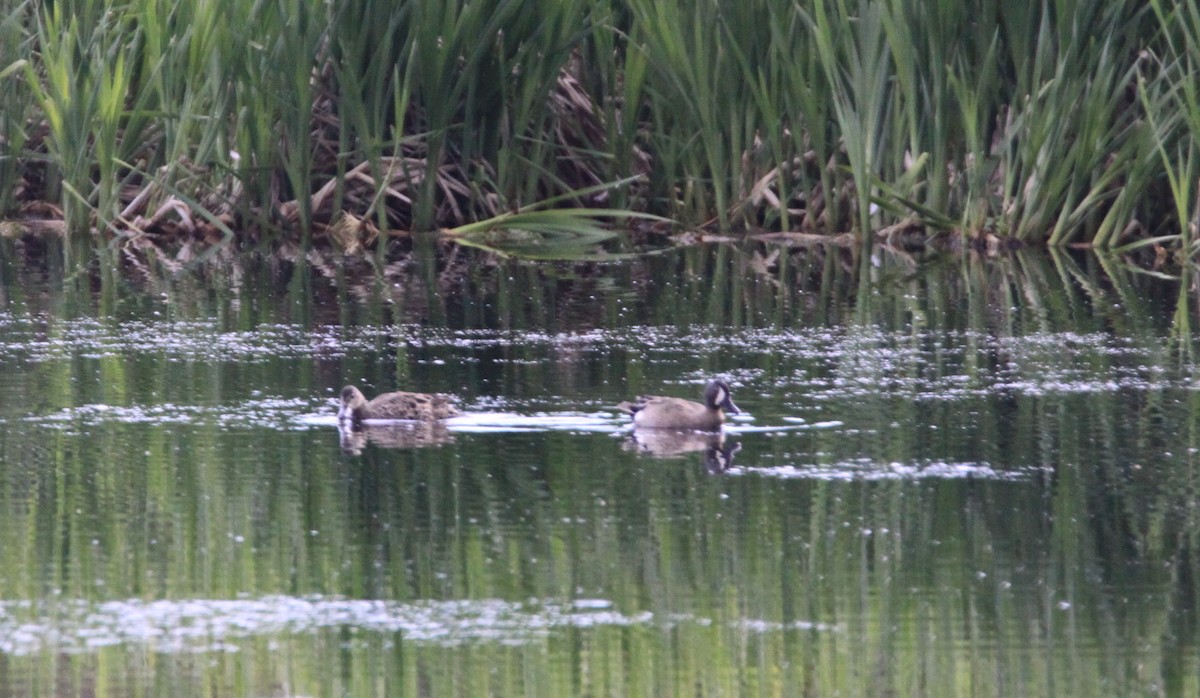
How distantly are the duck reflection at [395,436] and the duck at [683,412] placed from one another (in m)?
0.76

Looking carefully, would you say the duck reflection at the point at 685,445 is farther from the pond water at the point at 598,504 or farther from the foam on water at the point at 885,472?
the foam on water at the point at 885,472

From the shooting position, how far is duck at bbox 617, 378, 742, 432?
8828mm

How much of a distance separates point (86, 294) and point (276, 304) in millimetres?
1304

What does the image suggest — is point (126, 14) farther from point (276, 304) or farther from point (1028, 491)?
point (1028, 491)

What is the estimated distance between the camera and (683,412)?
8820 millimetres

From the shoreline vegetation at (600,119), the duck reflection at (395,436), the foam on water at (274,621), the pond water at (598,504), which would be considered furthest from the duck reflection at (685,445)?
the shoreline vegetation at (600,119)

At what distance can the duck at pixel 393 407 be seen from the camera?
8.94 metres

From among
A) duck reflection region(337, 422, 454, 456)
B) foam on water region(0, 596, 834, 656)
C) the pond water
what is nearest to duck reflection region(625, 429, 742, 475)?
the pond water

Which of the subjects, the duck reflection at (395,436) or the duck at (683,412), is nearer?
the duck reflection at (395,436)

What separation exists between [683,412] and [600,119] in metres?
9.76

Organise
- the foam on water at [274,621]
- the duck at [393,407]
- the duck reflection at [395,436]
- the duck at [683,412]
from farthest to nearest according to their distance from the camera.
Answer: the duck at [393,407] < the duck at [683,412] < the duck reflection at [395,436] < the foam on water at [274,621]

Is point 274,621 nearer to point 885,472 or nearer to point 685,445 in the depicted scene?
point 885,472

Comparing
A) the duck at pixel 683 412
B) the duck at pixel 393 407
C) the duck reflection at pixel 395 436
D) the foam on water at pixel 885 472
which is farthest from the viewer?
the duck at pixel 393 407

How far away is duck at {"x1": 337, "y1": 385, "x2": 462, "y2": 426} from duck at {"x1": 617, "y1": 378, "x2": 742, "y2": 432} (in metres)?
0.79
